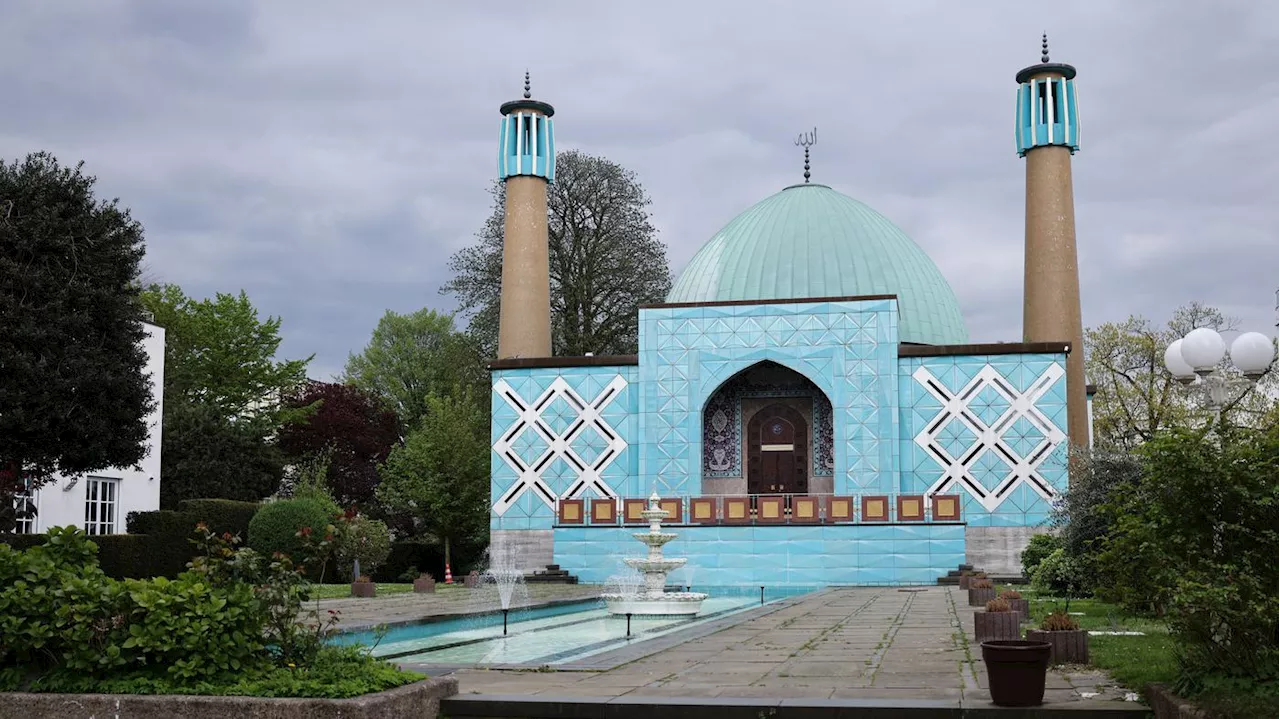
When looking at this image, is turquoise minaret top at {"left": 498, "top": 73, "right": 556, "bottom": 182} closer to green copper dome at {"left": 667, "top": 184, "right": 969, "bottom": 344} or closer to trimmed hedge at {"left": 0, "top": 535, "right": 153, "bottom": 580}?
green copper dome at {"left": 667, "top": 184, "right": 969, "bottom": 344}

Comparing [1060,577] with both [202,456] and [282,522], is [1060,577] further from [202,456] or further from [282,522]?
[202,456]

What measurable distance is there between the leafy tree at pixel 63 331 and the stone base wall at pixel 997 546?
17.8m

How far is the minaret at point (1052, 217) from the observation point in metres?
32.8

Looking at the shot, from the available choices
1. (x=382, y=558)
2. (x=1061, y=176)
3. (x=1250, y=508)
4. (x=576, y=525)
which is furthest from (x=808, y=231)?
(x=1250, y=508)

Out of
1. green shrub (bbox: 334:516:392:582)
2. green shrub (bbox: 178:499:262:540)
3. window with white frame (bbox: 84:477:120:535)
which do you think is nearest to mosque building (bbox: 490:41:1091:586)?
green shrub (bbox: 334:516:392:582)

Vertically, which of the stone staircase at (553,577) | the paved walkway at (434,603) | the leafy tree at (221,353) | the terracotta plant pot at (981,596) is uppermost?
the leafy tree at (221,353)

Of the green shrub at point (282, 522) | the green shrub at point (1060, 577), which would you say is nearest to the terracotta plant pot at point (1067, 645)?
the green shrub at point (1060, 577)

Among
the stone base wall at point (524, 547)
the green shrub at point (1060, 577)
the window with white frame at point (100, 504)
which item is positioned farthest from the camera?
the stone base wall at point (524, 547)

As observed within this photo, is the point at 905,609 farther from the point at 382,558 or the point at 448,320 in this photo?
Result: the point at 448,320

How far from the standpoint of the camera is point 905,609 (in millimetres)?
17953

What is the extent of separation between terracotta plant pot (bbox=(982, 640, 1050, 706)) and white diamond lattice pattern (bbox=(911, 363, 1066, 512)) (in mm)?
22518

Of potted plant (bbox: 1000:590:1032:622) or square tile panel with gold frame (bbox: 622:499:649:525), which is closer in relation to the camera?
potted plant (bbox: 1000:590:1032:622)

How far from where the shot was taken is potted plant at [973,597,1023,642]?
10.7m

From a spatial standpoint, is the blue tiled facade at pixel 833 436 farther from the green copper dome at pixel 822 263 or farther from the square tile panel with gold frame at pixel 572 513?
the green copper dome at pixel 822 263
